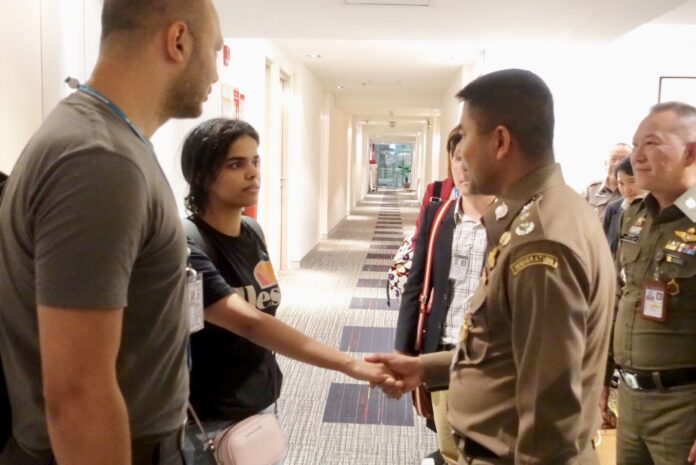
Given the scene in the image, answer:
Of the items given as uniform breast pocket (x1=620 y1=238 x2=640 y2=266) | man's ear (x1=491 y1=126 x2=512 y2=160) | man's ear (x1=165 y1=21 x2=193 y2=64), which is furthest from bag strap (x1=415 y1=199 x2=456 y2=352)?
man's ear (x1=165 y1=21 x2=193 y2=64)

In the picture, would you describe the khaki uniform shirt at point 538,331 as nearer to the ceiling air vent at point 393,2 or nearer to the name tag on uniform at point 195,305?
the name tag on uniform at point 195,305

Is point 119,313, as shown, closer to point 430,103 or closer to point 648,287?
point 648,287

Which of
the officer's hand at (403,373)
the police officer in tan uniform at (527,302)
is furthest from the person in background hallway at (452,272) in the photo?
the police officer in tan uniform at (527,302)

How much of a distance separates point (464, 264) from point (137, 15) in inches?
62.4

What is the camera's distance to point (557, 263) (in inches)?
44.7

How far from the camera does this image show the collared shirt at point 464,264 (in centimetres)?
226

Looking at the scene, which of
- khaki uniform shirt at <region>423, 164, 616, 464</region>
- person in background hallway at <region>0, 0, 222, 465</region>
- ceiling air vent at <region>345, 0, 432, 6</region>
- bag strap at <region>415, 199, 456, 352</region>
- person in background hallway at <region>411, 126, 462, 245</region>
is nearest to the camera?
person in background hallway at <region>0, 0, 222, 465</region>

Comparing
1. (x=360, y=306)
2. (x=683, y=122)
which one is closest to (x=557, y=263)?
(x=683, y=122)

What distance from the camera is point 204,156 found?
1.77 m

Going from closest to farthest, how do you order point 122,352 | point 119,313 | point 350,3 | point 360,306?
point 119,313
point 122,352
point 350,3
point 360,306

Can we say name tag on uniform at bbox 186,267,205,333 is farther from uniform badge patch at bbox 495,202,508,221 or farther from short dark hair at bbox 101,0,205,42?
uniform badge patch at bbox 495,202,508,221

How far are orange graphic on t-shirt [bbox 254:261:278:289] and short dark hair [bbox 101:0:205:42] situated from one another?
0.90 m

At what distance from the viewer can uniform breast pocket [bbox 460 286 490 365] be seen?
4.25 ft

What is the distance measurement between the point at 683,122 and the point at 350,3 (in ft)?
7.22
